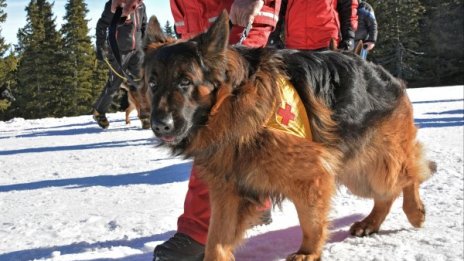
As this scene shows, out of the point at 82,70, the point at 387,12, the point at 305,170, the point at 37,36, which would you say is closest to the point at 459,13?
the point at 387,12

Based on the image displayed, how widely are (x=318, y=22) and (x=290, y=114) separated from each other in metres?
1.82

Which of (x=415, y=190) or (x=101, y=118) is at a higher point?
(x=101, y=118)

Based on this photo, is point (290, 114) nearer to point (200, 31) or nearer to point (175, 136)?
point (175, 136)

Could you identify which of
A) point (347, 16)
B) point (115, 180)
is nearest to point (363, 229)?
point (347, 16)

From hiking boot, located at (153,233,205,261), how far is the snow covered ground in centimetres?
19

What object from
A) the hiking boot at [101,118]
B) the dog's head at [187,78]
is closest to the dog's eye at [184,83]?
the dog's head at [187,78]

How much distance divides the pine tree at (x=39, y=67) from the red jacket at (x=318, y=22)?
3444cm

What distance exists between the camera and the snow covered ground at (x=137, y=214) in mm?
2854

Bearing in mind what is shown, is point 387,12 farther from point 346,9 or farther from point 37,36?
point 346,9

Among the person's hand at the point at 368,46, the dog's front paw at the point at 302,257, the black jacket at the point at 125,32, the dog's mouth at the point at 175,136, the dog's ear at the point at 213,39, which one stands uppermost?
the black jacket at the point at 125,32

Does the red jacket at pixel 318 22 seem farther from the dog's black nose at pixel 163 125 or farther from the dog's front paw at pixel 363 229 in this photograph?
the dog's black nose at pixel 163 125

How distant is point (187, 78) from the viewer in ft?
7.41

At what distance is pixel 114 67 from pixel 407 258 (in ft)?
20.0

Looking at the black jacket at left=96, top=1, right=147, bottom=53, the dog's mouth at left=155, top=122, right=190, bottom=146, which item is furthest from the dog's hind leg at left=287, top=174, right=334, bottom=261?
the black jacket at left=96, top=1, right=147, bottom=53
